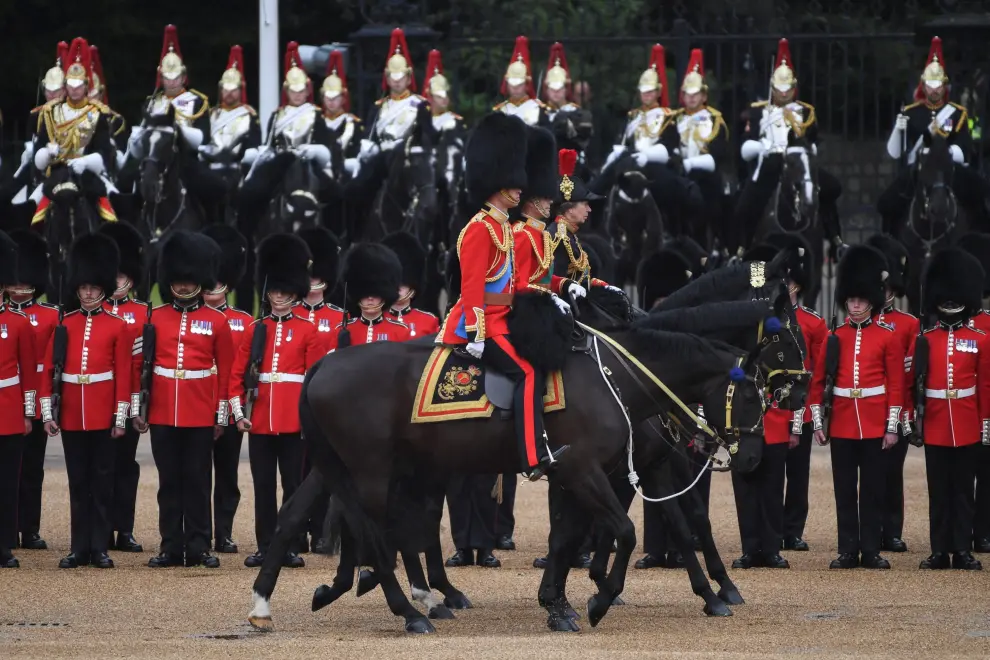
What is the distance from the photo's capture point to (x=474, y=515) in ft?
32.7

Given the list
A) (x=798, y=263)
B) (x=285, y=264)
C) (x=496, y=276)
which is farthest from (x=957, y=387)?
(x=285, y=264)

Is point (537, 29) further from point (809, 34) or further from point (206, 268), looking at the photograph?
point (206, 268)

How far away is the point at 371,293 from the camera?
32.9 ft

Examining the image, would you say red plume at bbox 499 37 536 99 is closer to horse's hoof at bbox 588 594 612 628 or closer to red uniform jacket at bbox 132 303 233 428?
red uniform jacket at bbox 132 303 233 428

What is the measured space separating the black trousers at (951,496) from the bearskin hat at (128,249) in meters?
3.82

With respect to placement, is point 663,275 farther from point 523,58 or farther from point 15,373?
point 523,58

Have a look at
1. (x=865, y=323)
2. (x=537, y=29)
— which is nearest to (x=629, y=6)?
(x=537, y=29)

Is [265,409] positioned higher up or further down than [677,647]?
higher up

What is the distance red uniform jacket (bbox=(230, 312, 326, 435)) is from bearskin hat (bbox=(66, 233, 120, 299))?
0.76 m

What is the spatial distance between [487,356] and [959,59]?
10098 millimetres

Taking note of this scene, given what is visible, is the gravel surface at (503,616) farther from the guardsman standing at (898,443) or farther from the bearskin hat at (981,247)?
the bearskin hat at (981,247)

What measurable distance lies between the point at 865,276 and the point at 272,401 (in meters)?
2.71

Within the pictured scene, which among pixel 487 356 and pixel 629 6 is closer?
pixel 487 356

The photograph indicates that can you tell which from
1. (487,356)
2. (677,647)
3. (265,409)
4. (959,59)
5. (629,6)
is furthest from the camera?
(629,6)
